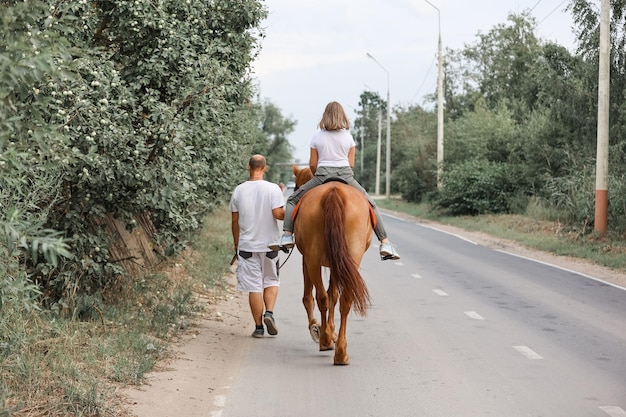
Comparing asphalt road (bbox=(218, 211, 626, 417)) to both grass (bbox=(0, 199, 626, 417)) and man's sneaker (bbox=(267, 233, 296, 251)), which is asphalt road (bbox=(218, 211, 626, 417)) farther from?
man's sneaker (bbox=(267, 233, 296, 251))

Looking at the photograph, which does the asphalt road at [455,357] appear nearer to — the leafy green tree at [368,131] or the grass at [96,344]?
the grass at [96,344]

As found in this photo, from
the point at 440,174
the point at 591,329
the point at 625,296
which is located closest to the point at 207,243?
the point at 625,296

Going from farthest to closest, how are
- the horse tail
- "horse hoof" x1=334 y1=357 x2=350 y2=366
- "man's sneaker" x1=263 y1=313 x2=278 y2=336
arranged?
1. "man's sneaker" x1=263 y1=313 x2=278 y2=336
2. "horse hoof" x1=334 y1=357 x2=350 y2=366
3. the horse tail

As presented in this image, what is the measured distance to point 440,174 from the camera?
1614 inches

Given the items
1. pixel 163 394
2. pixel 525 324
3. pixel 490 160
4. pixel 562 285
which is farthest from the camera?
pixel 490 160

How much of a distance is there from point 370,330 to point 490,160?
101ft

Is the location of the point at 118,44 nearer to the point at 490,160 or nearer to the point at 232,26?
the point at 232,26

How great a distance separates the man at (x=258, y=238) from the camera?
1005cm

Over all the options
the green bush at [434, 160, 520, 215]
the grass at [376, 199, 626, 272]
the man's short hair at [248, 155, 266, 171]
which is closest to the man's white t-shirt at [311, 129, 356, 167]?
the man's short hair at [248, 155, 266, 171]

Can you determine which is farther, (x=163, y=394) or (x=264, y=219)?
(x=264, y=219)

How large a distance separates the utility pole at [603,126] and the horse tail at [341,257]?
15.4 meters

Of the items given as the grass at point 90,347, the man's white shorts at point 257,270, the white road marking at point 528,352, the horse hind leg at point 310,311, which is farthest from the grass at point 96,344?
the white road marking at point 528,352

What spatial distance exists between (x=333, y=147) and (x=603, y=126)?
14937 millimetres

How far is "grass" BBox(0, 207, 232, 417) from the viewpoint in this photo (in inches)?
245
